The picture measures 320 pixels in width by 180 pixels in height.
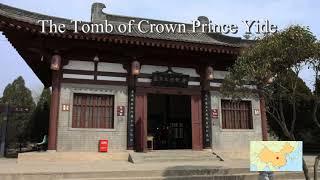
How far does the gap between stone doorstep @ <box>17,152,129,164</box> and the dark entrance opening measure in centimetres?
718

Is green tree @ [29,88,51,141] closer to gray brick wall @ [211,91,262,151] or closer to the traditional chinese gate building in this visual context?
the traditional chinese gate building

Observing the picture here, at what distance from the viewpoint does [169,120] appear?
2194 centimetres

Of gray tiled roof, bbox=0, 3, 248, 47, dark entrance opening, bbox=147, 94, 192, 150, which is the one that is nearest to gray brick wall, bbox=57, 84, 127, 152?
gray tiled roof, bbox=0, 3, 248, 47

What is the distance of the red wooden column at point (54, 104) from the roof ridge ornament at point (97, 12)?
5.73m

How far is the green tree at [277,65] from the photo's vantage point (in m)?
8.17

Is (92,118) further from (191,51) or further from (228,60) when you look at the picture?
(228,60)

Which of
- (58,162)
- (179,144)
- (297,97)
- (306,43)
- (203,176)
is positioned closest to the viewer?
(306,43)

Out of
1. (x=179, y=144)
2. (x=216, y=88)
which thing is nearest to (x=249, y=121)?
(x=216, y=88)

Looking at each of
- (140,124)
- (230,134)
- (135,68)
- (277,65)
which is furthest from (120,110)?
(277,65)

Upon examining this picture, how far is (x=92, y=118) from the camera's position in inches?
579

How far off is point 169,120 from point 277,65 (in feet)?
45.3

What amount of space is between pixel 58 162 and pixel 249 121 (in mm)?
8315

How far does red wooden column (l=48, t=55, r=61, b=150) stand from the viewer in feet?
45.5

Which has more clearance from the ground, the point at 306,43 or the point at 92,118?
the point at 306,43
